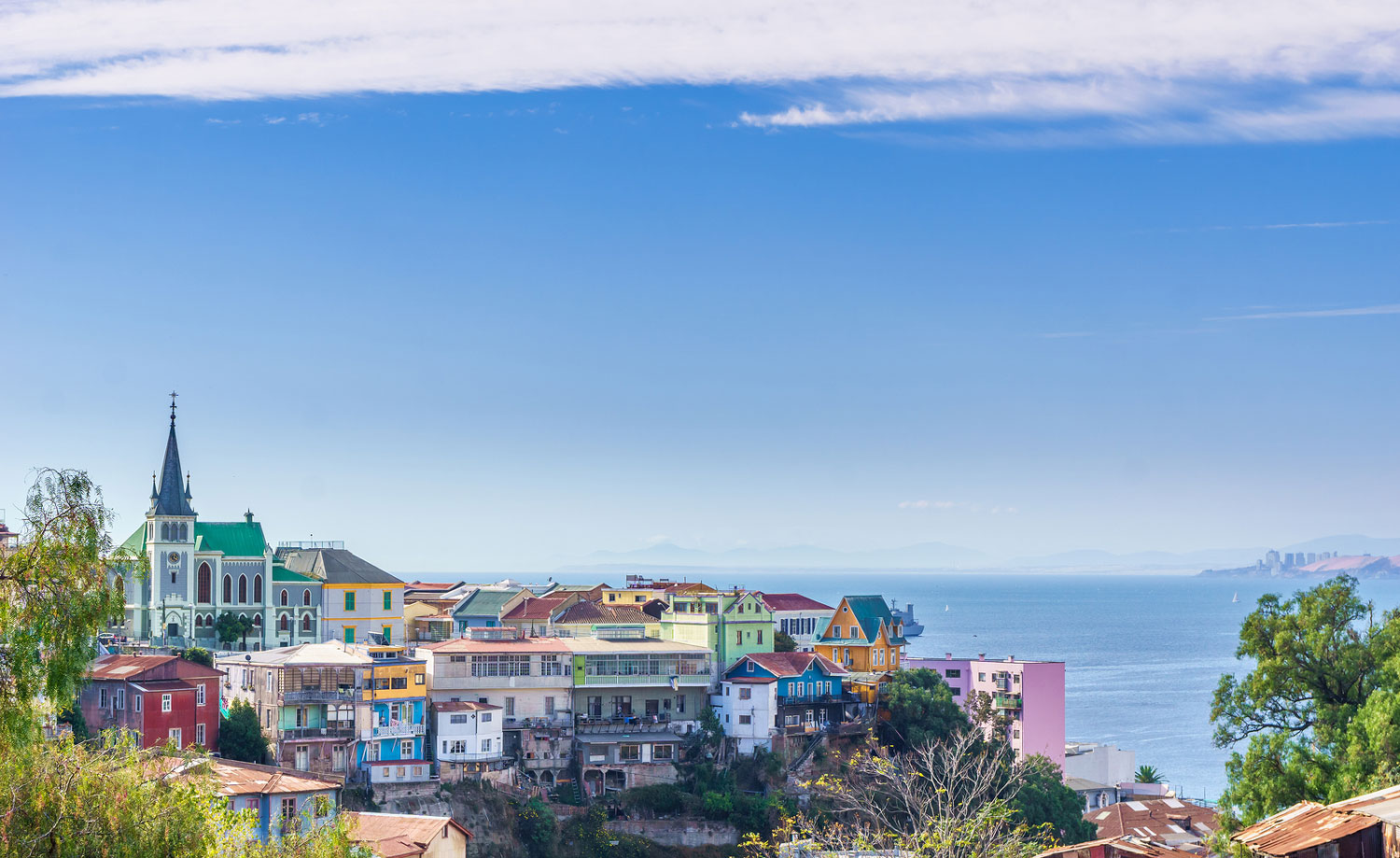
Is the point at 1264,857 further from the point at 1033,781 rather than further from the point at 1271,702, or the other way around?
the point at 1033,781

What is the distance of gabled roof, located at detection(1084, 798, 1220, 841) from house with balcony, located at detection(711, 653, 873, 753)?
41.7 ft

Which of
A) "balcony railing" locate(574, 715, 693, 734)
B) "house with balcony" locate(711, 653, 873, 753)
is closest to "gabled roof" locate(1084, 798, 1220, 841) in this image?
"house with balcony" locate(711, 653, 873, 753)

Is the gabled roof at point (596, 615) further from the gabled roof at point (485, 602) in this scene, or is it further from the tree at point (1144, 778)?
the tree at point (1144, 778)

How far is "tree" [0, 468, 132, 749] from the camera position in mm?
19922

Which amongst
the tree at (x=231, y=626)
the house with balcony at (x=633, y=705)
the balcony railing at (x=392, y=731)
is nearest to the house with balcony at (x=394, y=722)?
the balcony railing at (x=392, y=731)

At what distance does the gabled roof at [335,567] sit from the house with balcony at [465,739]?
24.0 m

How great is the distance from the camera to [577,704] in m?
72.1

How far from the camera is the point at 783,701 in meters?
74.2

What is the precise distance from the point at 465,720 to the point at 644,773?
8972 mm

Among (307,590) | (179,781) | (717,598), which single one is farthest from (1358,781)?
(307,590)

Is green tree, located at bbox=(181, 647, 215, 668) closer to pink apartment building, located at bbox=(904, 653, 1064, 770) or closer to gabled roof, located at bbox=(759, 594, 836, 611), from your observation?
gabled roof, located at bbox=(759, 594, 836, 611)

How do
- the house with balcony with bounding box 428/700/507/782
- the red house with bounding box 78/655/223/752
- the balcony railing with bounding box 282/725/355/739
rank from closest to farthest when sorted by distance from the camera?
the red house with bounding box 78/655/223/752, the balcony railing with bounding box 282/725/355/739, the house with balcony with bounding box 428/700/507/782

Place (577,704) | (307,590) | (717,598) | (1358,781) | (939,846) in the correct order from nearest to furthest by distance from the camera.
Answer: (939,846) → (1358,781) → (577,704) → (717,598) → (307,590)

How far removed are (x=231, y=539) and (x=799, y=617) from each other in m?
35.0
